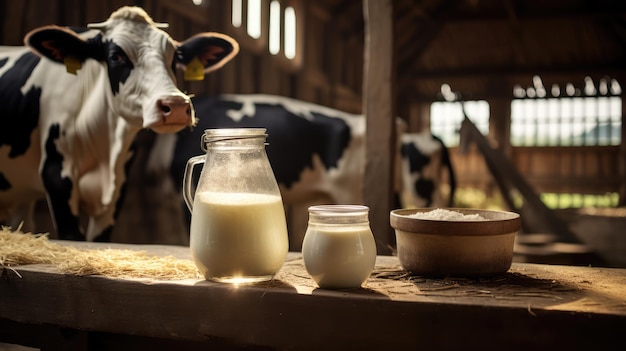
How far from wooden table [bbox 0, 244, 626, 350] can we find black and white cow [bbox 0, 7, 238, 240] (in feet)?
4.37

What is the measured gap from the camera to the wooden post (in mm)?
3053

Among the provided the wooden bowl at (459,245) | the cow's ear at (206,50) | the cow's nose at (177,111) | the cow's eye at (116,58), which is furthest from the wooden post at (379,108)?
the wooden bowl at (459,245)

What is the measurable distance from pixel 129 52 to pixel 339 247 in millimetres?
1815

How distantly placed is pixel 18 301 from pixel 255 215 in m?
0.72

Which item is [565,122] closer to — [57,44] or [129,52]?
[129,52]

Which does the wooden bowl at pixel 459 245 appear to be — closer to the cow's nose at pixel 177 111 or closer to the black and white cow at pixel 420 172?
the cow's nose at pixel 177 111

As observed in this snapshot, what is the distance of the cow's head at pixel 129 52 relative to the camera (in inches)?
107

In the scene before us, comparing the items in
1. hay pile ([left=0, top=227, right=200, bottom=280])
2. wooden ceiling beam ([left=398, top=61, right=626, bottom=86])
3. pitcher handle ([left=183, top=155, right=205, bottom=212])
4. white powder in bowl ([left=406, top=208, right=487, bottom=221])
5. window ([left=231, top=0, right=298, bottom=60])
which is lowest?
hay pile ([left=0, top=227, right=200, bottom=280])

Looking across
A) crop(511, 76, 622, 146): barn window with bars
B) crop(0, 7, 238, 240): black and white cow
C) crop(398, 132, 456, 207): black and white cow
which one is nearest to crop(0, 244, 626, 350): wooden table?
crop(0, 7, 238, 240): black and white cow

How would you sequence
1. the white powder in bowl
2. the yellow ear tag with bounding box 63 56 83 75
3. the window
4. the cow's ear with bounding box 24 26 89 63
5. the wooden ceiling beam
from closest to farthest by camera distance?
the white powder in bowl
the cow's ear with bounding box 24 26 89 63
the yellow ear tag with bounding box 63 56 83 75
the window
the wooden ceiling beam

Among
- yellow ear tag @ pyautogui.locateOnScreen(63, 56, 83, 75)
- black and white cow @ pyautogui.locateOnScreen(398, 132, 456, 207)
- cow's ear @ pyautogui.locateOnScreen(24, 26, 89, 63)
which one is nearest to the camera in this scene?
cow's ear @ pyautogui.locateOnScreen(24, 26, 89, 63)

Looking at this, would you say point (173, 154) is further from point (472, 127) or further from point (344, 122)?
point (472, 127)

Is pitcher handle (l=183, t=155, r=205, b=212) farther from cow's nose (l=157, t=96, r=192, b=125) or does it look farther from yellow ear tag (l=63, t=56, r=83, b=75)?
yellow ear tag (l=63, t=56, r=83, b=75)

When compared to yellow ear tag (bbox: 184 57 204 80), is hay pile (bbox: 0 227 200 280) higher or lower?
lower
